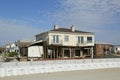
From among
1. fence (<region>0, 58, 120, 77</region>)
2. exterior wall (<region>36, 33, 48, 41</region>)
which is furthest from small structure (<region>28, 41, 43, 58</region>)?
fence (<region>0, 58, 120, 77</region>)

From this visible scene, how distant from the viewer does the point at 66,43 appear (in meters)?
46.1

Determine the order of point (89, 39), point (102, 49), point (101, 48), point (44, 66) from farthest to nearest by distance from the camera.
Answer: point (102, 49), point (101, 48), point (89, 39), point (44, 66)

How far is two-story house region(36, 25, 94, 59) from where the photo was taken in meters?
44.8

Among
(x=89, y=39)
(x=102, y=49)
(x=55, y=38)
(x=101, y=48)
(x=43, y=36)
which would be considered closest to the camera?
(x=55, y=38)

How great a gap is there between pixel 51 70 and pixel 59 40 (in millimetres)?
22464

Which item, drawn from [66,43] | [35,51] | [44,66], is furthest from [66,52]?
[44,66]

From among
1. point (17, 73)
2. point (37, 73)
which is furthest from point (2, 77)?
point (37, 73)

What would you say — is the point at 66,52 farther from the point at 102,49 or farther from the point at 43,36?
the point at 102,49

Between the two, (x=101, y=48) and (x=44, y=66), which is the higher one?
(x=101, y=48)

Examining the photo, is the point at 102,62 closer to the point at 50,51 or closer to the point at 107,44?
the point at 50,51

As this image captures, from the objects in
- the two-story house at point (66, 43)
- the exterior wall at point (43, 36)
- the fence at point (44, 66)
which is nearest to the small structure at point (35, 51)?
the two-story house at point (66, 43)

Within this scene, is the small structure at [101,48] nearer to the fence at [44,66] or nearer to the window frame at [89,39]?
the window frame at [89,39]

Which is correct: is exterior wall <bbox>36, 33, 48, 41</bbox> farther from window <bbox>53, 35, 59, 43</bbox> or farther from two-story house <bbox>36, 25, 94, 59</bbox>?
window <bbox>53, 35, 59, 43</bbox>

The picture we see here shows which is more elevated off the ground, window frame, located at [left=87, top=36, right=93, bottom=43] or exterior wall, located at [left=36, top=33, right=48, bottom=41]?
exterior wall, located at [left=36, top=33, right=48, bottom=41]
